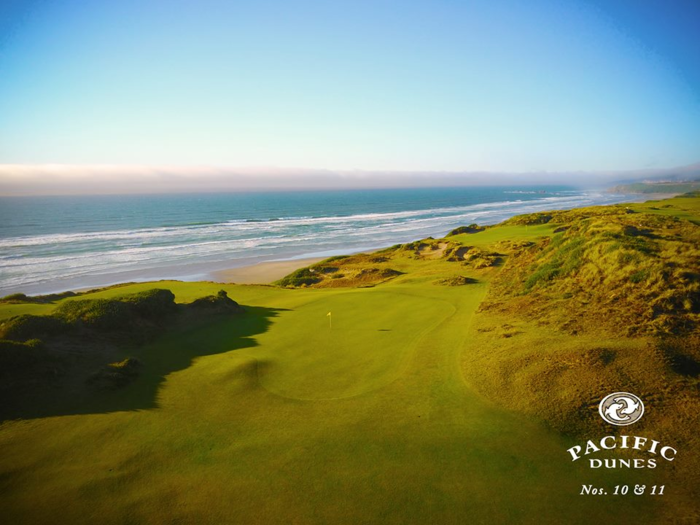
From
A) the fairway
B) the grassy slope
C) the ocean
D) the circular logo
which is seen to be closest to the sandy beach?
the ocean

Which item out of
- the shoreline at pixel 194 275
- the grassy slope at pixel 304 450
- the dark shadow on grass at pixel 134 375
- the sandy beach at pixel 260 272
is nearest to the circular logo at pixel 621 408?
the grassy slope at pixel 304 450

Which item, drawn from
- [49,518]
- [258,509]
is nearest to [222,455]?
[258,509]

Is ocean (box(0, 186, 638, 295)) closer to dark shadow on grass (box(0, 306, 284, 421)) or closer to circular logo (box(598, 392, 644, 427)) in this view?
dark shadow on grass (box(0, 306, 284, 421))

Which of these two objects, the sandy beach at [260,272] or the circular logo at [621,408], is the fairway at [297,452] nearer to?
the circular logo at [621,408]

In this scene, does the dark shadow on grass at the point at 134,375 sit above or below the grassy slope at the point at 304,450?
above

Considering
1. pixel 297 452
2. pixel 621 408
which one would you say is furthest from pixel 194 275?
pixel 621 408

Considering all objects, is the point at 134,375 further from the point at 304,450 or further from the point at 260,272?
the point at 260,272
